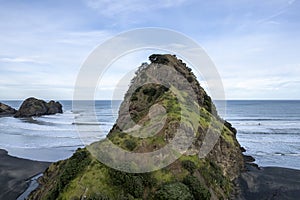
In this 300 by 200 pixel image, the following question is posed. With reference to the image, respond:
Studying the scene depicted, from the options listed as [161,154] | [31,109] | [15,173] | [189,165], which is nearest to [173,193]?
[189,165]

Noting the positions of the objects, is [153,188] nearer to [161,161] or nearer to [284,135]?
→ [161,161]

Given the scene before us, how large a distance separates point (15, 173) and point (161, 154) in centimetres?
2380

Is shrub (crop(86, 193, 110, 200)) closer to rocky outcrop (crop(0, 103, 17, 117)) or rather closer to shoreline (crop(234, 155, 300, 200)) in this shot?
shoreline (crop(234, 155, 300, 200))

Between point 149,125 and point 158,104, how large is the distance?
5.39m

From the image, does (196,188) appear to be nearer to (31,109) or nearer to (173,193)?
(173,193)

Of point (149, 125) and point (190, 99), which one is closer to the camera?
point (149, 125)

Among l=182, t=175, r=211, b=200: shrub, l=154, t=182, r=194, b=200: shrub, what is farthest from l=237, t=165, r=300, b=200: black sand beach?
l=154, t=182, r=194, b=200: shrub

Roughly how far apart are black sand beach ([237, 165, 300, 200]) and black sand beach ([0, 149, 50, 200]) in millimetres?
25648

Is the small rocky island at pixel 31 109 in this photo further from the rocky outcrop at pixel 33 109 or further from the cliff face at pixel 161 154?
the cliff face at pixel 161 154

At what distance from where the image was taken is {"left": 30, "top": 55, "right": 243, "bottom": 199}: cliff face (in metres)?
24.2

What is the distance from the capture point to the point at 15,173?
135ft

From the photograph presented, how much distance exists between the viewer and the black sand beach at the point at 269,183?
1308 inches

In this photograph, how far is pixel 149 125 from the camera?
108 ft

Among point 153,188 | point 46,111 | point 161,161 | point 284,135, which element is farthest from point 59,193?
point 46,111
